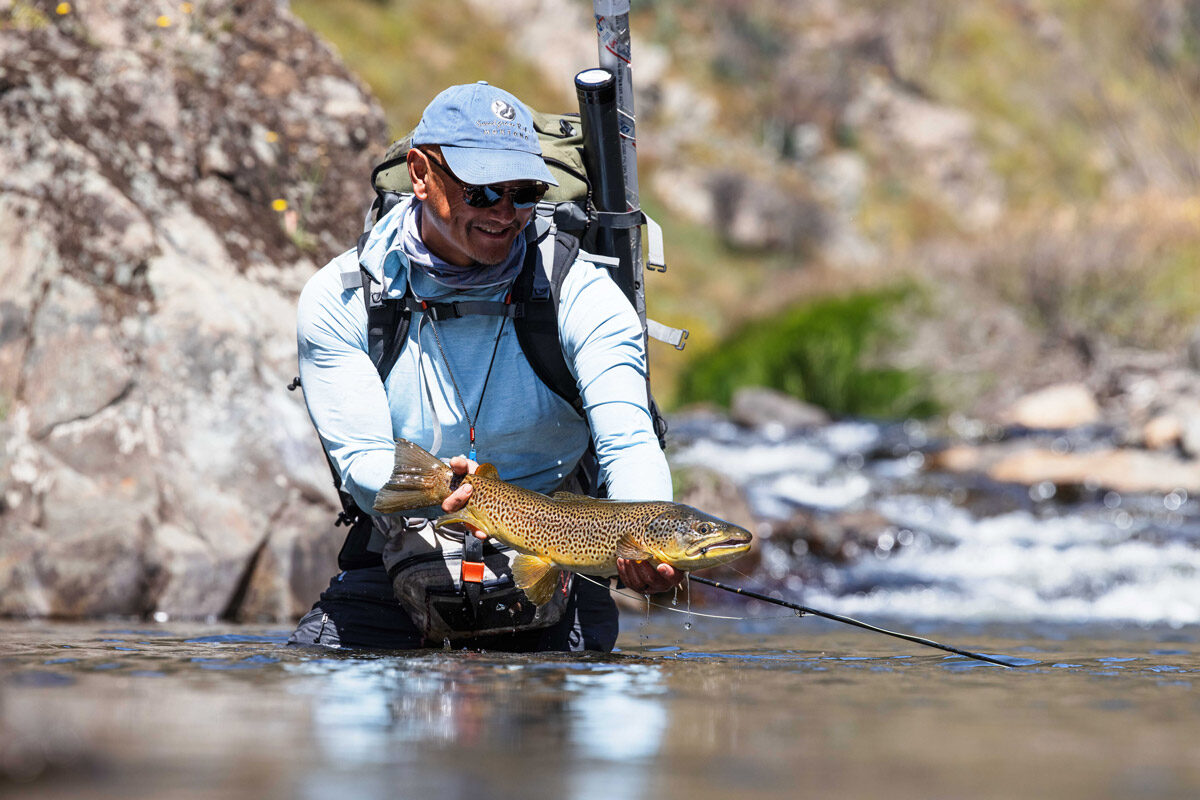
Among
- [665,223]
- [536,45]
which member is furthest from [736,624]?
[536,45]

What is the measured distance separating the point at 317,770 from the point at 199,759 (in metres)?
0.27

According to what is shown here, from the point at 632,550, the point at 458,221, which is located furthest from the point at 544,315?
the point at 632,550

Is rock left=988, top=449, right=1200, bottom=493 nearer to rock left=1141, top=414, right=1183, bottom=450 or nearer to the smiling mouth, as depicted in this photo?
rock left=1141, top=414, right=1183, bottom=450

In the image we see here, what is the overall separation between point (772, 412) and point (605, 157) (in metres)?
12.2

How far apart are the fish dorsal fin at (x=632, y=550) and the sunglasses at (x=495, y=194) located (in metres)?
1.09

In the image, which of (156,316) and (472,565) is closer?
(472,565)

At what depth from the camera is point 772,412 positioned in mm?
17000

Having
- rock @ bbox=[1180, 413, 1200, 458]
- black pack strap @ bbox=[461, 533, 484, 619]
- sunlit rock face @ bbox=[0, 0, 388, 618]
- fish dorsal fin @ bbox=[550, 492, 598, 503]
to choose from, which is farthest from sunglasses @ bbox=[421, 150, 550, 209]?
rock @ bbox=[1180, 413, 1200, 458]

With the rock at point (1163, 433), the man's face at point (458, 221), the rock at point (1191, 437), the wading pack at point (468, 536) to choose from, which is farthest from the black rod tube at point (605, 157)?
the rock at point (1163, 433)

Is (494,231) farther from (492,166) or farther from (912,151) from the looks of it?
(912,151)

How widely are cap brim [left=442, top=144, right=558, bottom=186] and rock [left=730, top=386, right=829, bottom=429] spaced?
12.6 metres

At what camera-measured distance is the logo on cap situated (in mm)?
4300

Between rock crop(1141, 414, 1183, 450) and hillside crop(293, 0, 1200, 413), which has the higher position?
hillside crop(293, 0, 1200, 413)

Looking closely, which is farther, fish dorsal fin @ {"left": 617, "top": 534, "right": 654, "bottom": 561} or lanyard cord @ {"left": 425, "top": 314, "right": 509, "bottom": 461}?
lanyard cord @ {"left": 425, "top": 314, "right": 509, "bottom": 461}
